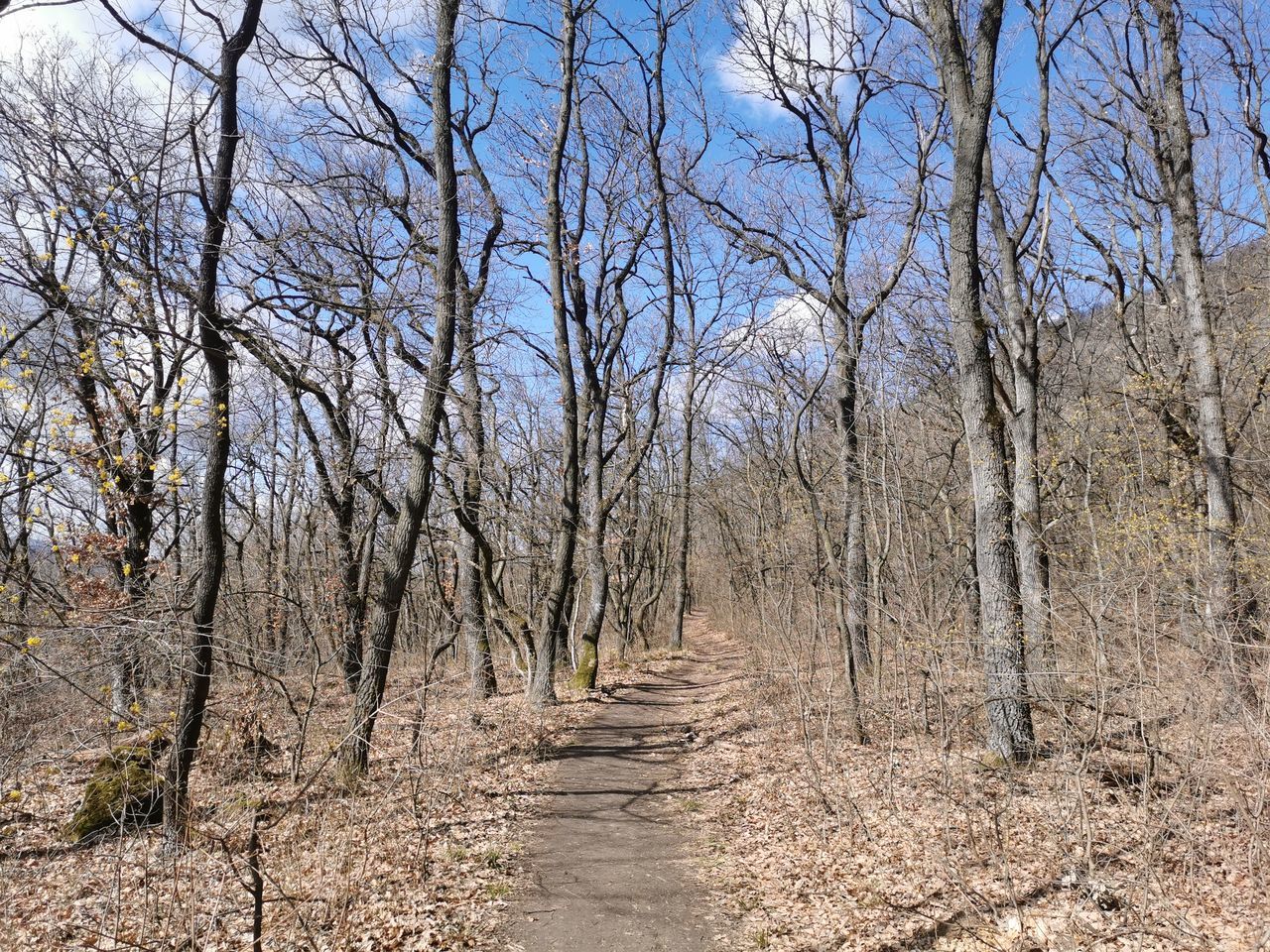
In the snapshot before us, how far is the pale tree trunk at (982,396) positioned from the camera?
24.1 feet

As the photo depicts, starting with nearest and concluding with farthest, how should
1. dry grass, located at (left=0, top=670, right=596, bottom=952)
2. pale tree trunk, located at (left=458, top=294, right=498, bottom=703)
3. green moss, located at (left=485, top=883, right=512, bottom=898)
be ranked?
dry grass, located at (left=0, top=670, right=596, bottom=952), green moss, located at (left=485, top=883, right=512, bottom=898), pale tree trunk, located at (left=458, top=294, right=498, bottom=703)

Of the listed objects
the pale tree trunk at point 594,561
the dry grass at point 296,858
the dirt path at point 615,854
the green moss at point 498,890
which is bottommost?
the dirt path at point 615,854

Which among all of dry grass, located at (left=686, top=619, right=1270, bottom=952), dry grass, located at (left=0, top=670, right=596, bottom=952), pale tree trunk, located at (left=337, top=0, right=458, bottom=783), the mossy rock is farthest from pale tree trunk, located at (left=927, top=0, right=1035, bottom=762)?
the mossy rock

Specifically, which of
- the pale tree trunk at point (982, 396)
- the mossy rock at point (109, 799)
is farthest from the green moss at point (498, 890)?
the pale tree trunk at point (982, 396)

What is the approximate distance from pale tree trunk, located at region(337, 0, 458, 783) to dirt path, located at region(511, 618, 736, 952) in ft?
7.19

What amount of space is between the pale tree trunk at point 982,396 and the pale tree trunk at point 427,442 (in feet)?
18.3

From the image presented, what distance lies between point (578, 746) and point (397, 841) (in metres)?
4.17

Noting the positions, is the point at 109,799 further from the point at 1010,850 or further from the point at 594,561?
the point at 594,561

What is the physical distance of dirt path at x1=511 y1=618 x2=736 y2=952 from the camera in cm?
530

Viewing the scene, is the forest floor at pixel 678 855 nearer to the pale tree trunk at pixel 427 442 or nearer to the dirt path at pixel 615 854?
the dirt path at pixel 615 854

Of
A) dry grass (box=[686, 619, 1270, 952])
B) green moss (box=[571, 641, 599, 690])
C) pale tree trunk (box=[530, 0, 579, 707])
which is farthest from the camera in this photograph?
green moss (box=[571, 641, 599, 690])

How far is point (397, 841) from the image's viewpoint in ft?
21.7

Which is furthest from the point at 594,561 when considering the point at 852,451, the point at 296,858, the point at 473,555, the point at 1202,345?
the point at 1202,345

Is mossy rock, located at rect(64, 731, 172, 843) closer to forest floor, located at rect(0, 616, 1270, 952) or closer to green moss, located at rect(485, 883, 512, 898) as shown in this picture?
forest floor, located at rect(0, 616, 1270, 952)
